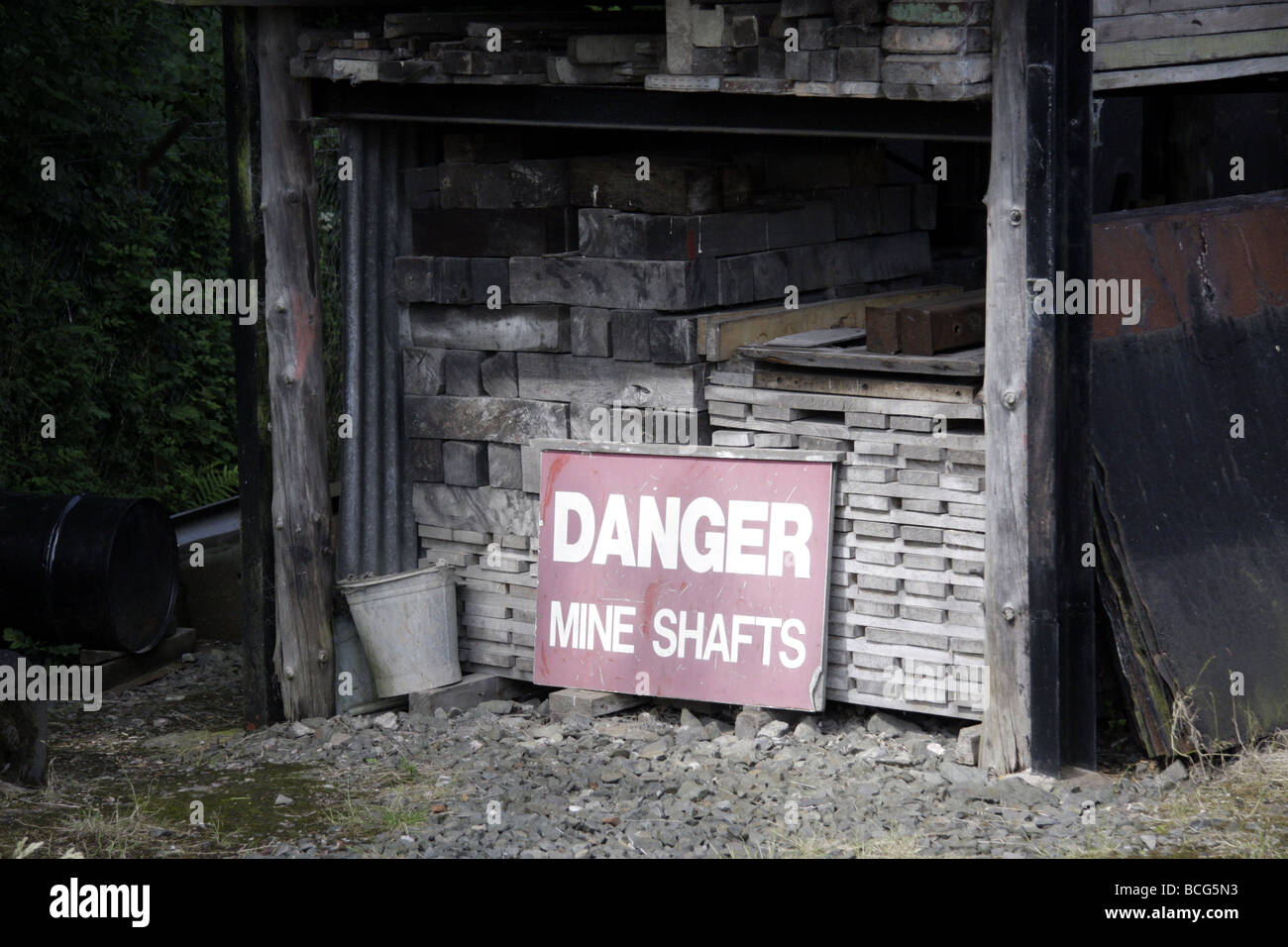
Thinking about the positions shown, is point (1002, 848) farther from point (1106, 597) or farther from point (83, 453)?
point (83, 453)

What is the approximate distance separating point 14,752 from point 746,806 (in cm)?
313

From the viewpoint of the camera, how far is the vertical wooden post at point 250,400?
7203mm

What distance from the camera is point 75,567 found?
7750 mm

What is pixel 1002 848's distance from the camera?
538cm

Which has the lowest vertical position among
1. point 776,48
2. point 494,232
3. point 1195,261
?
point 1195,261

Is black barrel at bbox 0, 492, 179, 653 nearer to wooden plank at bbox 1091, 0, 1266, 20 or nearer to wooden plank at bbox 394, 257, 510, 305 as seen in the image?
wooden plank at bbox 394, 257, 510, 305

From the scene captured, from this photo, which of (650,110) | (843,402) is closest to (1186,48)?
(843,402)

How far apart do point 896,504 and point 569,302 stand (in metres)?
1.78

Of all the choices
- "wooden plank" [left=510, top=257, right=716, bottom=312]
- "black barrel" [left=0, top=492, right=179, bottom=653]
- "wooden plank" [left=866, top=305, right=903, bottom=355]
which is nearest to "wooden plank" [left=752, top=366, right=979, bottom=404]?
"wooden plank" [left=866, top=305, right=903, bottom=355]

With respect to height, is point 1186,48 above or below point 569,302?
above

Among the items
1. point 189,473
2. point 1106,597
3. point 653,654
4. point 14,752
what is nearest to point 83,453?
point 189,473

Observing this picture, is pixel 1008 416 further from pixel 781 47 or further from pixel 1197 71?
pixel 1197 71

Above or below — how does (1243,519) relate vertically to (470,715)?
above

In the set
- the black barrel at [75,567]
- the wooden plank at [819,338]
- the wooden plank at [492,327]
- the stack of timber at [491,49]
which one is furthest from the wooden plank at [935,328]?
the black barrel at [75,567]
